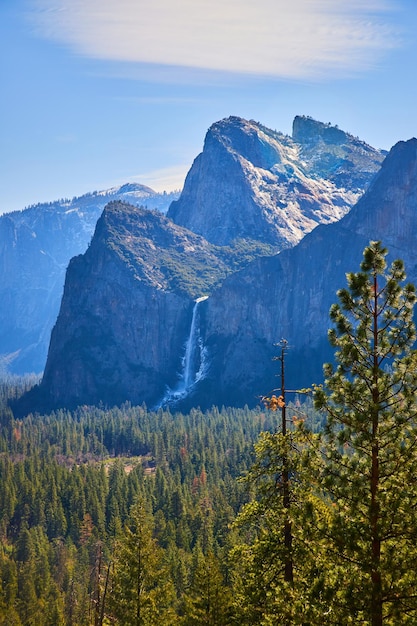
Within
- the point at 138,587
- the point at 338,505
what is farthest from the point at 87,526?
the point at 338,505

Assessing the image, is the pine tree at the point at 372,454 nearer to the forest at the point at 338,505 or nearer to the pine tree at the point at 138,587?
the forest at the point at 338,505

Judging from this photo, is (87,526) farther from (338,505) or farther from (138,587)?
(338,505)

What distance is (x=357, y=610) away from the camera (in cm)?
2606

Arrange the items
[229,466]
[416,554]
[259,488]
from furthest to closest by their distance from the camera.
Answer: [229,466] → [259,488] → [416,554]

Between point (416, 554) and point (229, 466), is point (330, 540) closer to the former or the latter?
point (416, 554)

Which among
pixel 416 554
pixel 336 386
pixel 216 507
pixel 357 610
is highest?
pixel 216 507

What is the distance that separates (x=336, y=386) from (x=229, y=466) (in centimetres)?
16778

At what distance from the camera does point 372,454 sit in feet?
90.6

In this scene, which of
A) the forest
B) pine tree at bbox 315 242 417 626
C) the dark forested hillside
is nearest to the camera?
pine tree at bbox 315 242 417 626

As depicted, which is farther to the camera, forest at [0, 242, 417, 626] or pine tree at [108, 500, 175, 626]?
pine tree at [108, 500, 175, 626]

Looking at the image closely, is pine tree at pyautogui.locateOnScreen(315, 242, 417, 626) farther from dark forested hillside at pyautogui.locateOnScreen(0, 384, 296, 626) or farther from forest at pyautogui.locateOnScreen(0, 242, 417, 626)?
dark forested hillside at pyautogui.locateOnScreen(0, 384, 296, 626)

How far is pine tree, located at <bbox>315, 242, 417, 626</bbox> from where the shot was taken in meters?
25.9

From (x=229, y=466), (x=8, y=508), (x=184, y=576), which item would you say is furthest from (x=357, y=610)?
(x=229, y=466)

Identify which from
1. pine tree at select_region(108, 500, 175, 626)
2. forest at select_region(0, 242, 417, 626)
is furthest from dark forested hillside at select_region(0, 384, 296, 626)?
forest at select_region(0, 242, 417, 626)
